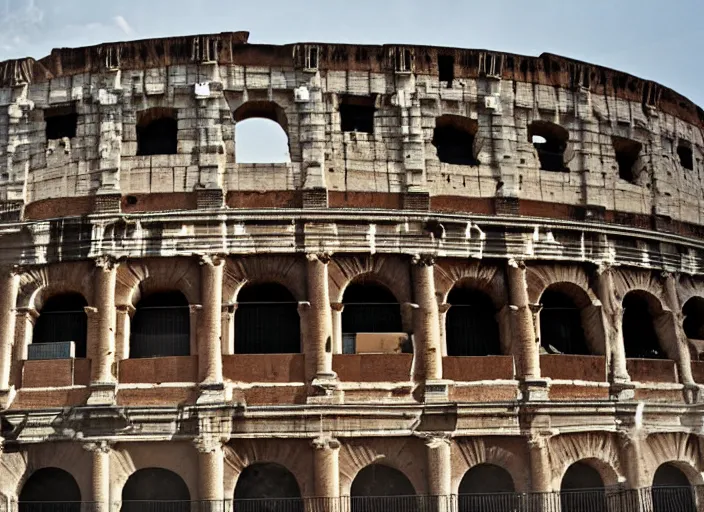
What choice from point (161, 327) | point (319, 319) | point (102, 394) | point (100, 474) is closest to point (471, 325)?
point (319, 319)

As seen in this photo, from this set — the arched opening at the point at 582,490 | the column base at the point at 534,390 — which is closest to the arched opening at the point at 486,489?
the arched opening at the point at 582,490

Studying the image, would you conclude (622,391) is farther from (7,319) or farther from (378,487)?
(7,319)

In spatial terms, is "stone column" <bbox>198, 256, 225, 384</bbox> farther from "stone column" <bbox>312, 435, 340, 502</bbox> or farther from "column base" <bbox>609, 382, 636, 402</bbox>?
"column base" <bbox>609, 382, 636, 402</bbox>

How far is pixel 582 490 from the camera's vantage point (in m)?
17.6

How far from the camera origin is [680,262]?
19859 mm

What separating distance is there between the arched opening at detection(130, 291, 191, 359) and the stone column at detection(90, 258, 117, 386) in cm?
72

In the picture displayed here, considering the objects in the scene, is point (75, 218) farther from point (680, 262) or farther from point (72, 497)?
point (680, 262)


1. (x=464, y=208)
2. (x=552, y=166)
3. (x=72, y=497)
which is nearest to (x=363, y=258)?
(x=464, y=208)

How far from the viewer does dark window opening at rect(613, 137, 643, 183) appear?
2059 cm

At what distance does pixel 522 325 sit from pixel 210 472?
21.3ft

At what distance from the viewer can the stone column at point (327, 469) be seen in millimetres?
16406

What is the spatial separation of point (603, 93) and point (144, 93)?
9932 mm

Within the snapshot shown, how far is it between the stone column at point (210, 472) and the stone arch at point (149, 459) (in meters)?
0.27

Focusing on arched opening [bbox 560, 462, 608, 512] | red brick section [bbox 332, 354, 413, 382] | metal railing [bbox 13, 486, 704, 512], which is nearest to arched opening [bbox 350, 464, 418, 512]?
metal railing [bbox 13, 486, 704, 512]
